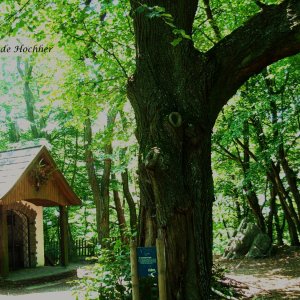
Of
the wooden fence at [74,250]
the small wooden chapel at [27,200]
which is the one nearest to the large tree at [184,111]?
the small wooden chapel at [27,200]

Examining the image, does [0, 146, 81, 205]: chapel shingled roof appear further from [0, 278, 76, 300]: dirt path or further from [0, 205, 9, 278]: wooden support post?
[0, 278, 76, 300]: dirt path

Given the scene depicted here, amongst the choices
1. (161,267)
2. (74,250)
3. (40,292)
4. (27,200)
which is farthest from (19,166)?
(161,267)

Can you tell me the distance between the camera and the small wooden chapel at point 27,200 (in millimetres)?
13233

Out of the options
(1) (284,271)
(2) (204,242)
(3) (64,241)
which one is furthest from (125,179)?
(2) (204,242)

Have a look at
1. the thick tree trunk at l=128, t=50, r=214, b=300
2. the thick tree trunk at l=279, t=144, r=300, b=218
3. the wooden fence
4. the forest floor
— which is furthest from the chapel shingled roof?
the thick tree trunk at l=128, t=50, r=214, b=300

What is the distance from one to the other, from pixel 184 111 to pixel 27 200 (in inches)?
451

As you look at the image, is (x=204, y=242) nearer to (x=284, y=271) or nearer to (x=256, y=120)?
(x=284, y=271)

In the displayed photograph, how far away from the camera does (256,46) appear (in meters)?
5.31

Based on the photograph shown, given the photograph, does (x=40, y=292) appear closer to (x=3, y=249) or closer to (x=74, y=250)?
(x=3, y=249)

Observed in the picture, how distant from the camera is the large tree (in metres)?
5.30

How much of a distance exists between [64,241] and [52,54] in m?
Result: 6.46

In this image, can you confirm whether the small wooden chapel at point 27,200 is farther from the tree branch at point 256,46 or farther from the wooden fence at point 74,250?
the tree branch at point 256,46

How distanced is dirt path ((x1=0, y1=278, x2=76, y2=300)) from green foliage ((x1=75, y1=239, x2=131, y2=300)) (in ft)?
9.42

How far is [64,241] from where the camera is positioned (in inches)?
617
